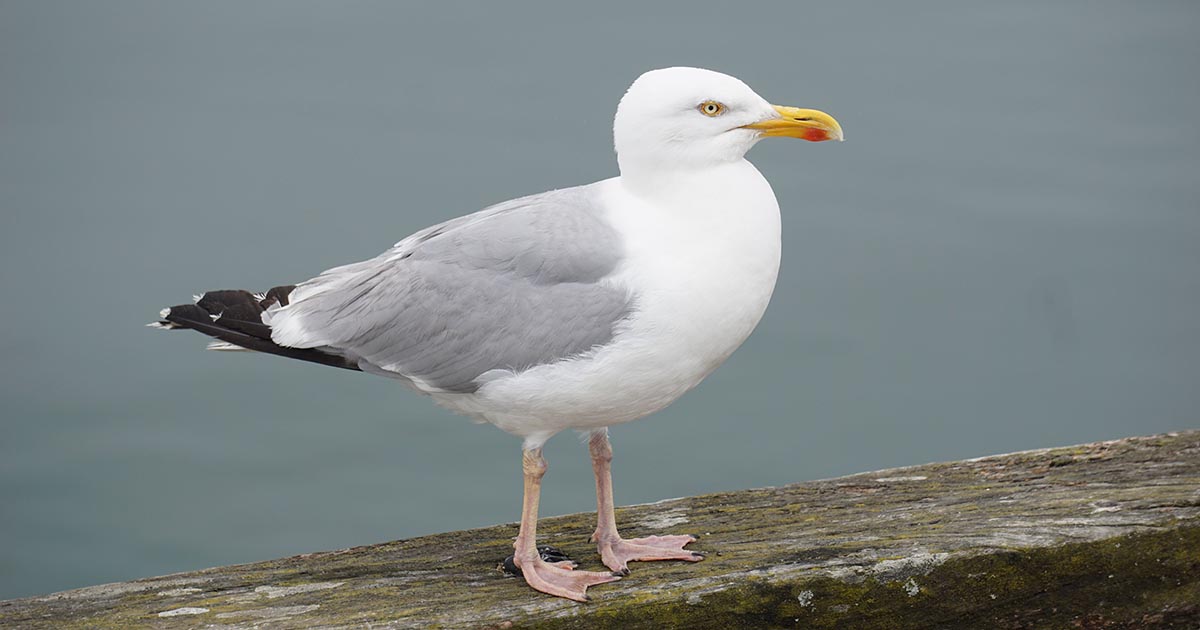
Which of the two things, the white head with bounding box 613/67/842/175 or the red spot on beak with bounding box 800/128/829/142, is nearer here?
the white head with bounding box 613/67/842/175

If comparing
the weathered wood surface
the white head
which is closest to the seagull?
the white head

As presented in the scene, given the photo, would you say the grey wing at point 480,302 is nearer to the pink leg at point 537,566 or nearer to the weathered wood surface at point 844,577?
the pink leg at point 537,566

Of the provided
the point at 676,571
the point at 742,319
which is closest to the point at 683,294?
the point at 742,319

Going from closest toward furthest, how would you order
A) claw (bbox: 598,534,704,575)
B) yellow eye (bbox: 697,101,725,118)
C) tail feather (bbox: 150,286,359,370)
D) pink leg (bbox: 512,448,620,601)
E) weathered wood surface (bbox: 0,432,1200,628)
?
weathered wood surface (bbox: 0,432,1200,628), pink leg (bbox: 512,448,620,601), yellow eye (bbox: 697,101,725,118), claw (bbox: 598,534,704,575), tail feather (bbox: 150,286,359,370)

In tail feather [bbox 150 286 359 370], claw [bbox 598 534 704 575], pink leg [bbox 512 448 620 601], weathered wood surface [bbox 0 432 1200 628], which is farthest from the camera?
tail feather [bbox 150 286 359 370]

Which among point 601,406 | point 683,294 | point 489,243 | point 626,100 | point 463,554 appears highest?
point 626,100

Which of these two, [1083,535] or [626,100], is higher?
[626,100]

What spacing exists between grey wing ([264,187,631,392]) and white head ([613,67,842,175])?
0.20 metres

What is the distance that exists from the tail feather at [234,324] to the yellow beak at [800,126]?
1195 millimetres

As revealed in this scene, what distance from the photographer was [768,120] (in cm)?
326

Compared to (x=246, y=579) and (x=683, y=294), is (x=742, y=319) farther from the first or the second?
(x=246, y=579)

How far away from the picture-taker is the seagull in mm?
3172

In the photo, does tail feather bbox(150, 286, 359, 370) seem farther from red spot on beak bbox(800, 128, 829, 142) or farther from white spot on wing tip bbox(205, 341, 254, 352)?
red spot on beak bbox(800, 128, 829, 142)

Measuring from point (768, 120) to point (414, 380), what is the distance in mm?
1062
